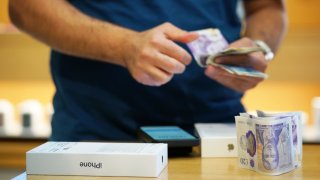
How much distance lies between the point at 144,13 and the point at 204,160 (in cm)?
49

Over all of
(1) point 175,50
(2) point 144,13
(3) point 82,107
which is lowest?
(3) point 82,107

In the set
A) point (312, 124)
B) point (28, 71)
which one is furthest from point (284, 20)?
point (28, 71)

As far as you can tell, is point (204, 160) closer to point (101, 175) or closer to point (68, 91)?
point (101, 175)

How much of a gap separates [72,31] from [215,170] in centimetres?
52

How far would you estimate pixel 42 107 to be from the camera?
289 centimetres

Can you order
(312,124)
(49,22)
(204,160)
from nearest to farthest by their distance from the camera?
(204,160) → (49,22) → (312,124)

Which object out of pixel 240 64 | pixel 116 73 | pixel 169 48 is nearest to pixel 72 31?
pixel 116 73

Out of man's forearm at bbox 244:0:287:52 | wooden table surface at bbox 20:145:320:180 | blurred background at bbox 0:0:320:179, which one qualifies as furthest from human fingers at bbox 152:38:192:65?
blurred background at bbox 0:0:320:179

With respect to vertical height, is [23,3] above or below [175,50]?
above

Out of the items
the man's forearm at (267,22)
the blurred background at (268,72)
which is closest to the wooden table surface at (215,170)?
the man's forearm at (267,22)

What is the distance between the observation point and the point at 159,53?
1086 millimetres

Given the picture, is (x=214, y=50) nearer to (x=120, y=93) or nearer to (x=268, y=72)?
(x=120, y=93)

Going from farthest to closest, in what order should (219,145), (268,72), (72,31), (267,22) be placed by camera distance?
(268,72), (267,22), (72,31), (219,145)

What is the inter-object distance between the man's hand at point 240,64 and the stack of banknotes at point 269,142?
1.16 feet
